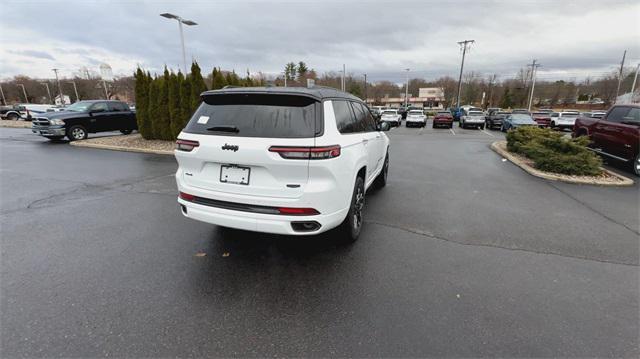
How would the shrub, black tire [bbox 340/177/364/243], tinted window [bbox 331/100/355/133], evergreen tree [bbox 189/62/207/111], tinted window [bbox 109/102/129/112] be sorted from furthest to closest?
tinted window [bbox 109/102/129/112] → evergreen tree [bbox 189/62/207/111] → the shrub → black tire [bbox 340/177/364/243] → tinted window [bbox 331/100/355/133]

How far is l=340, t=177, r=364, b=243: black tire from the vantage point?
3703 mm

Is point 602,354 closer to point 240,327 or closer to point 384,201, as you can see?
point 240,327

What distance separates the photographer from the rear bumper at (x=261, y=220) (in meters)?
2.96

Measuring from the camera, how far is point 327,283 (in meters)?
3.02

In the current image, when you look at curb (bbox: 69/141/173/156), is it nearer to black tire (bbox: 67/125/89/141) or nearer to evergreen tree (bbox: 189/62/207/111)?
black tire (bbox: 67/125/89/141)

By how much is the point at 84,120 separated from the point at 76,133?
0.66 m

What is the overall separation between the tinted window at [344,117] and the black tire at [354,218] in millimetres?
664

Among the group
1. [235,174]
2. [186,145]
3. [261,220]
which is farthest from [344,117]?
[186,145]

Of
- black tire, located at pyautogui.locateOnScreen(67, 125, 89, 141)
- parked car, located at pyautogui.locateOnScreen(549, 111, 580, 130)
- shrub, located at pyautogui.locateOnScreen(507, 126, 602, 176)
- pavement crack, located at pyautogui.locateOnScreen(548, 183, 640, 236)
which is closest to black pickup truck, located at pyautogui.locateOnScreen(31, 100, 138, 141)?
black tire, located at pyautogui.locateOnScreen(67, 125, 89, 141)

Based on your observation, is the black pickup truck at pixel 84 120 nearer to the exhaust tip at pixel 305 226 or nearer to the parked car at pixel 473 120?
the exhaust tip at pixel 305 226

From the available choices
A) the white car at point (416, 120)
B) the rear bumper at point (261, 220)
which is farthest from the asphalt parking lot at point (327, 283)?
the white car at point (416, 120)

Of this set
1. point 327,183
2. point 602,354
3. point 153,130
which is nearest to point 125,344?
point 327,183

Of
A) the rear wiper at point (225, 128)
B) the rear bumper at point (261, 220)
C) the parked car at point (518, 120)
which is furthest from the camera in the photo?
the parked car at point (518, 120)

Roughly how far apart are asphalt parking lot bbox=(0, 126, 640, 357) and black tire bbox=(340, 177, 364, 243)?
0.14 metres
